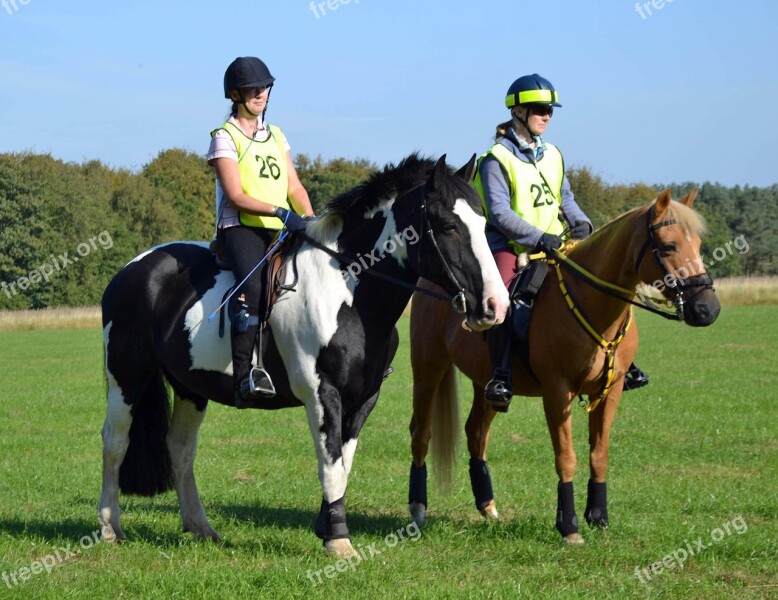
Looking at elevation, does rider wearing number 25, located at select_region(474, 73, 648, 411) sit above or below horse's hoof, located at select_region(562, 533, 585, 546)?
above

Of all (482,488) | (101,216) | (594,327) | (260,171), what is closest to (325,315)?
(260,171)

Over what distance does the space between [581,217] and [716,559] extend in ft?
9.98

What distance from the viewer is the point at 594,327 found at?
716cm

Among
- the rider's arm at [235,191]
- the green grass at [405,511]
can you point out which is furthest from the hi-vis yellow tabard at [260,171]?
the green grass at [405,511]

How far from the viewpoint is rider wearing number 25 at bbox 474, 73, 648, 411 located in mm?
7449

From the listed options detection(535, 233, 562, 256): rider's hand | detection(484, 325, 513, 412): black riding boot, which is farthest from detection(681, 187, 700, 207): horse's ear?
detection(484, 325, 513, 412): black riding boot

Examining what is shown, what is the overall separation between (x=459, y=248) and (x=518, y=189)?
1.88 metres

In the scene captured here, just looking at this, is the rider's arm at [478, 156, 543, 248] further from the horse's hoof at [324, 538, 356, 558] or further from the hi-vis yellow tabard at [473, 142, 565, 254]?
the horse's hoof at [324, 538, 356, 558]

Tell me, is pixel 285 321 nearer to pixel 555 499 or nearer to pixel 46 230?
pixel 555 499

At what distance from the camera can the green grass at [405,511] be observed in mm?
5922

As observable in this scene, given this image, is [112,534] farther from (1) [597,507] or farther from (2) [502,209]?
(2) [502,209]

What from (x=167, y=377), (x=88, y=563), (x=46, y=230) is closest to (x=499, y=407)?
(x=167, y=377)

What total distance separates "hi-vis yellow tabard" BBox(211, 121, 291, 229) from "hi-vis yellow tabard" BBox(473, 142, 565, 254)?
1.65m

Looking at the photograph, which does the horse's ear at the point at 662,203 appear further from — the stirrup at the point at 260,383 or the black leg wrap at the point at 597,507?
the stirrup at the point at 260,383
